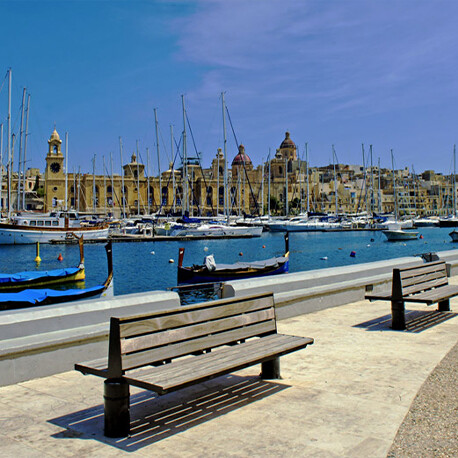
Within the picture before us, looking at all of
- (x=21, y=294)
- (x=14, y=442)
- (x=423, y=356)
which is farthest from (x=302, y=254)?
(x=14, y=442)

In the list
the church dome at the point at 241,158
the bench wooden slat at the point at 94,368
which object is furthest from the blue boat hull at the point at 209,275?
the church dome at the point at 241,158

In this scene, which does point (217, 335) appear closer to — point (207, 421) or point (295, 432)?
point (207, 421)

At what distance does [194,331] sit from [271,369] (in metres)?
1.04

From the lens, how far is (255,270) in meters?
18.0

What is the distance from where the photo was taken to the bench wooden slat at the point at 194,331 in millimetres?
3658

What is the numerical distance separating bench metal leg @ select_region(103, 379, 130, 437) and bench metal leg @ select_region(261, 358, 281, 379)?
1.52 meters

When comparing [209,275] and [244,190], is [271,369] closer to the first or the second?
[209,275]

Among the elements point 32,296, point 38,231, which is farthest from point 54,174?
point 32,296

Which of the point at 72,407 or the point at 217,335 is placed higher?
the point at 217,335

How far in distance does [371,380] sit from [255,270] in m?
13.2

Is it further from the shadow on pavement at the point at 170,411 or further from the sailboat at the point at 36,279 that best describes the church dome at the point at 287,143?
the shadow on pavement at the point at 170,411

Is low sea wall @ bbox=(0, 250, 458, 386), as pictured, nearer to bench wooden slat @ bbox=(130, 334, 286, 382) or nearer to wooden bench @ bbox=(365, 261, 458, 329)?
bench wooden slat @ bbox=(130, 334, 286, 382)

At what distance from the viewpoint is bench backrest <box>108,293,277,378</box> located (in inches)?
141

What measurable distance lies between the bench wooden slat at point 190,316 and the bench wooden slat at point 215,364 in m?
0.27
